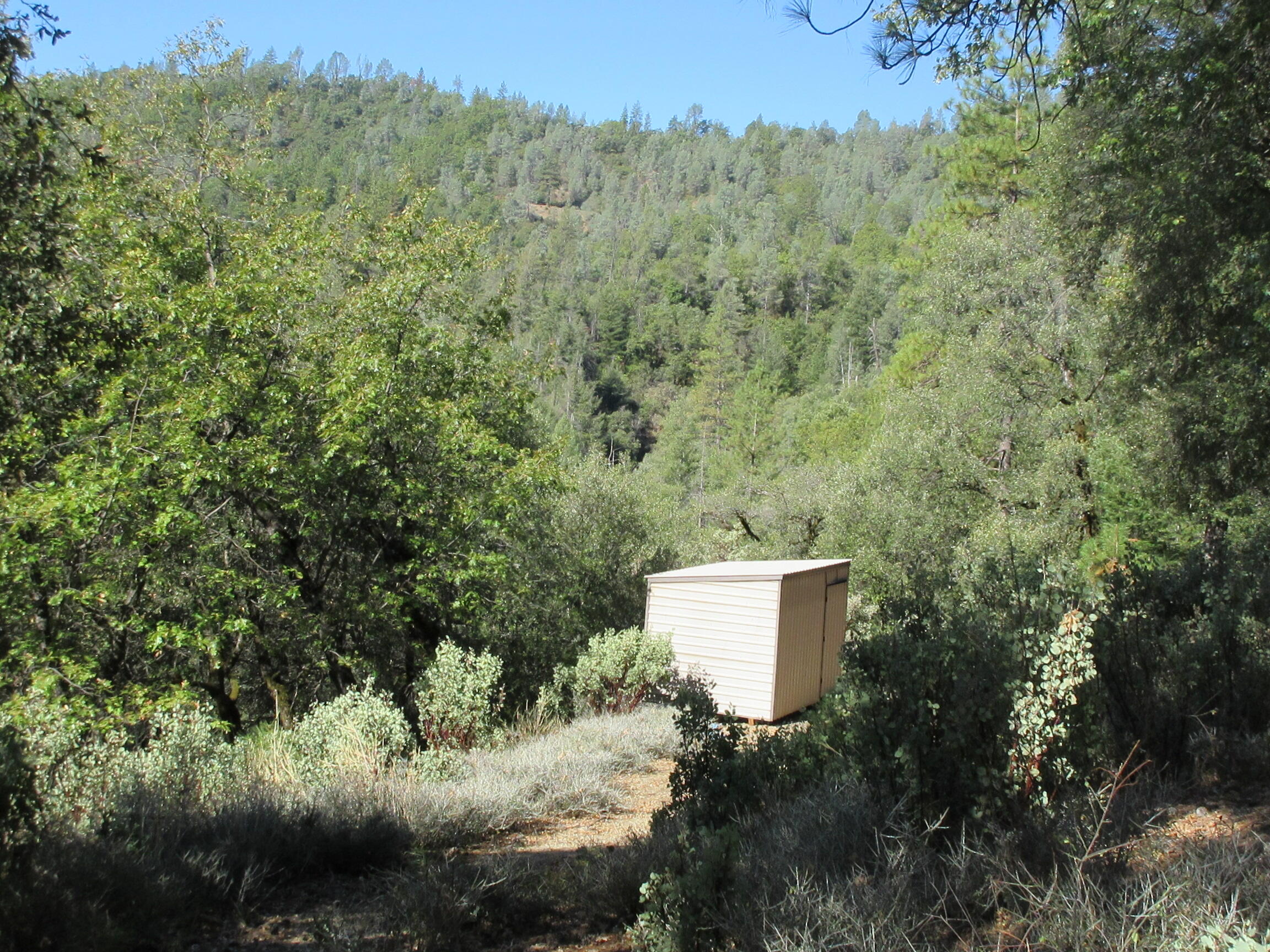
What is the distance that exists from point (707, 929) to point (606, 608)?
1419cm

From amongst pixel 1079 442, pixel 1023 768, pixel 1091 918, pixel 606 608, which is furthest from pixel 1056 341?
pixel 1091 918

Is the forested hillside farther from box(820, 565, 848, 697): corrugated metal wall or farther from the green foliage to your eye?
box(820, 565, 848, 697): corrugated metal wall

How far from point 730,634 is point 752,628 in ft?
1.15

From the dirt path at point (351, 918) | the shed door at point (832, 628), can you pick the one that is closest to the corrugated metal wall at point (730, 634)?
the shed door at point (832, 628)

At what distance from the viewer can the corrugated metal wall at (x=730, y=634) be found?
12.4m

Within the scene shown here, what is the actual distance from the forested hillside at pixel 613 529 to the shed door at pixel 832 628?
2168mm

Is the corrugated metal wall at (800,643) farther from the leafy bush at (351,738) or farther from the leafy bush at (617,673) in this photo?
the leafy bush at (351,738)

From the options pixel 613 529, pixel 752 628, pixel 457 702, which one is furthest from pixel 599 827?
pixel 613 529

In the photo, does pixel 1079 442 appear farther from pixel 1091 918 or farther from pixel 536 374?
pixel 1091 918

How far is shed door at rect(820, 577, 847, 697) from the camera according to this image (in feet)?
45.3

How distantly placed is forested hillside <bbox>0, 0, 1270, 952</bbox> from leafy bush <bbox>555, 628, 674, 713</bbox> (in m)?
0.08

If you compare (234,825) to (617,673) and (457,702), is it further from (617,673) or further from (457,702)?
(617,673)

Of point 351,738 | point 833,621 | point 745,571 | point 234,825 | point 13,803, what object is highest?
point 745,571

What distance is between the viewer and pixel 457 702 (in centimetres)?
829
